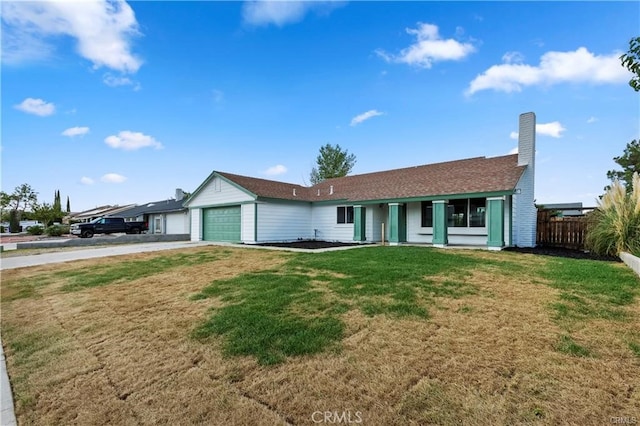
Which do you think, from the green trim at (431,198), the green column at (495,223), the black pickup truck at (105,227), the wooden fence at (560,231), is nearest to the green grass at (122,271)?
the green trim at (431,198)

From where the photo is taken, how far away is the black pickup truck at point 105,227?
26.4 meters

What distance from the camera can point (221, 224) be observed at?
1972cm

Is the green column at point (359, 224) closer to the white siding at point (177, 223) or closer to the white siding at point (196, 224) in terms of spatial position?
the white siding at point (196, 224)

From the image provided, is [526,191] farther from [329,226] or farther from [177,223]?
[177,223]

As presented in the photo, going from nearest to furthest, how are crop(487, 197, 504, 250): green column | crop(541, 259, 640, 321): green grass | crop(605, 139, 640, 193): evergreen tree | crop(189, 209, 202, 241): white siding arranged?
crop(541, 259, 640, 321): green grass → crop(487, 197, 504, 250): green column → crop(189, 209, 202, 241): white siding → crop(605, 139, 640, 193): evergreen tree

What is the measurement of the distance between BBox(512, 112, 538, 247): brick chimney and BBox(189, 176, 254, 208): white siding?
12895mm

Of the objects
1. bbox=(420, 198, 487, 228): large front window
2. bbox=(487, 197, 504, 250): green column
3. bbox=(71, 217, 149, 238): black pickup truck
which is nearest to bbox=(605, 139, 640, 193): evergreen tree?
bbox=(420, 198, 487, 228): large front window

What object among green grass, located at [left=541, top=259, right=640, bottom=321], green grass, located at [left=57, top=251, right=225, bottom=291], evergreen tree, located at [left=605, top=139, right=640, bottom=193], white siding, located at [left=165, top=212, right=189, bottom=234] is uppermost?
evergreen tree, located at [left=605, top=139, right=640, bottom=193]

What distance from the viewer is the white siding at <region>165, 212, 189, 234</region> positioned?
91.0ft

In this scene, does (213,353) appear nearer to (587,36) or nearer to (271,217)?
(271,217)

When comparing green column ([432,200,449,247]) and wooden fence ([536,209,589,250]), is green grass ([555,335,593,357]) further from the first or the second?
wooden fence ([536,209,589,250])

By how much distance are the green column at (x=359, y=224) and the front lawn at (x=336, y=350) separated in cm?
1002

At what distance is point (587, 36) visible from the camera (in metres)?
11.2

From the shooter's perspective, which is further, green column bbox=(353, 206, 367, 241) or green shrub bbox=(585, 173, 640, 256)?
green column bbox=(353, 206, 367, 241)
